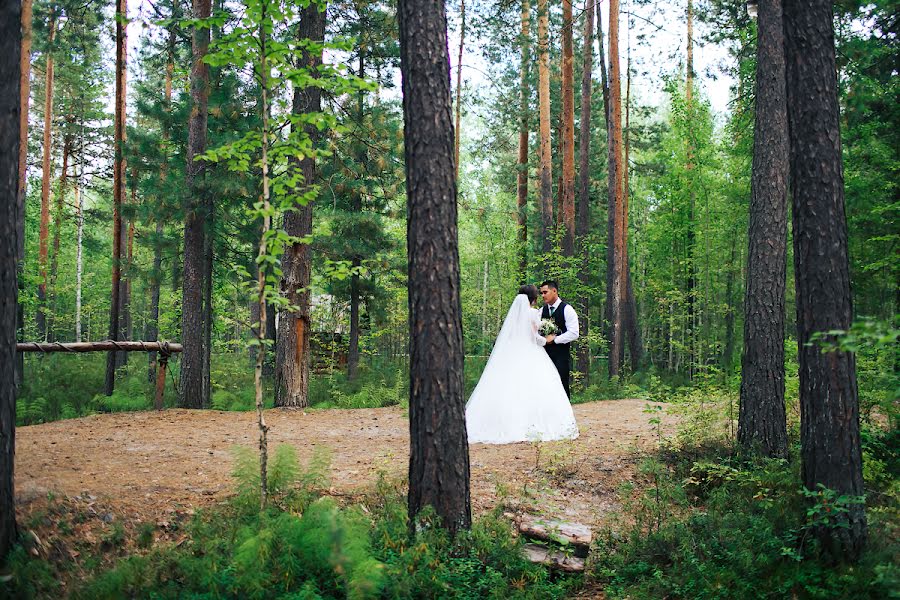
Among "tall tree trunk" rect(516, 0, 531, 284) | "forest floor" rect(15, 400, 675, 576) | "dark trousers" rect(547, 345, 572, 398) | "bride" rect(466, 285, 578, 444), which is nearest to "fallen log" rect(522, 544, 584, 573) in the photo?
"forest floor" rect(15, 400, 675, 576)

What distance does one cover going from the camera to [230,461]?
24.6 feet

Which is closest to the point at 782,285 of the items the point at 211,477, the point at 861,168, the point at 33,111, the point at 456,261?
the point at 456,261

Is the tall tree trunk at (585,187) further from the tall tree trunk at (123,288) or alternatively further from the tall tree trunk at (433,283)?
the tall tree trunk at (433,283)

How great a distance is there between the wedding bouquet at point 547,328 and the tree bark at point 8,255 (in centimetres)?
720

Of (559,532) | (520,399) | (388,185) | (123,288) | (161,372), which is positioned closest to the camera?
(559,532)

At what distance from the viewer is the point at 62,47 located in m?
12.6

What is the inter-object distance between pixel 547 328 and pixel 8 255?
24.5ft

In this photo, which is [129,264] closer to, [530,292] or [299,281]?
[299,281]

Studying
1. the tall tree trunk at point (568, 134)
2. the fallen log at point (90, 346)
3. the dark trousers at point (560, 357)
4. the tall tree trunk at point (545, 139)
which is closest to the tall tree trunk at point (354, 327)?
the tall tree trunk at point (545, 139)

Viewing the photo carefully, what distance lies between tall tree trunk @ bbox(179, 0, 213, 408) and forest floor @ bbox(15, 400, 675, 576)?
1469 millimetres

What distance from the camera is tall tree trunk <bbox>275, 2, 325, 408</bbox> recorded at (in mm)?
11766

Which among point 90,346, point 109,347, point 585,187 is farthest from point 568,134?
point 90,346

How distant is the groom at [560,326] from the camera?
1022 centimetres

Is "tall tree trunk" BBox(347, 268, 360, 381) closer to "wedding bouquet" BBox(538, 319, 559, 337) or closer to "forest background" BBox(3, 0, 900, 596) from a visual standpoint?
"forest background" BBox(3, 0, 900, 596)
